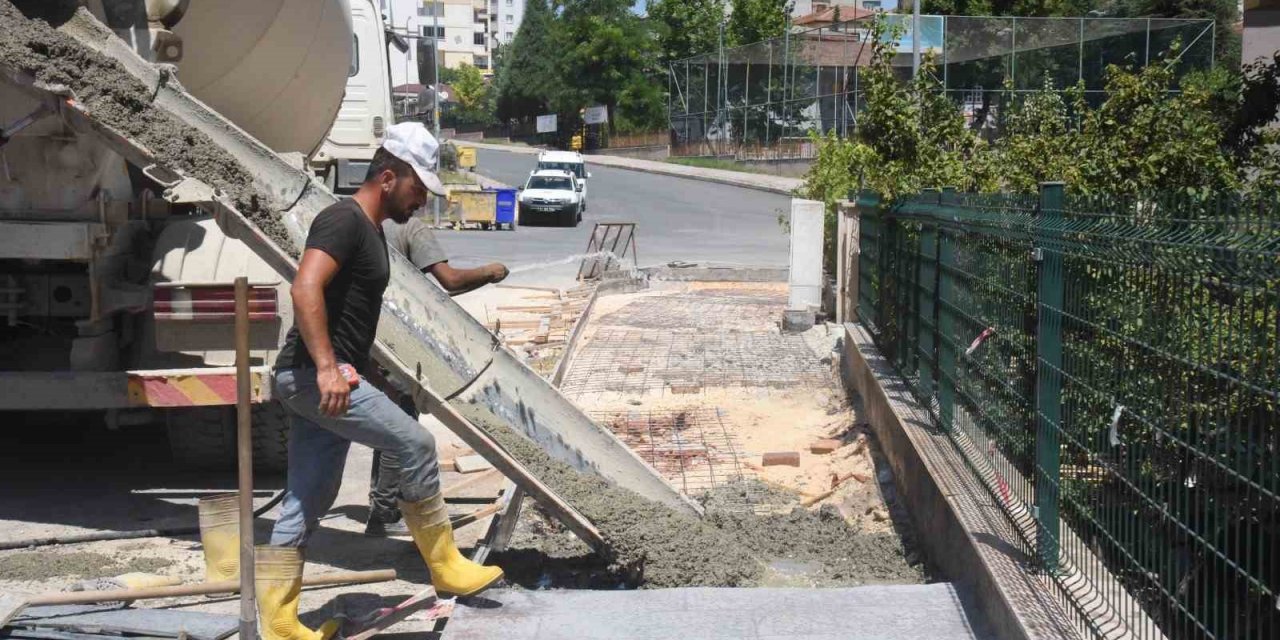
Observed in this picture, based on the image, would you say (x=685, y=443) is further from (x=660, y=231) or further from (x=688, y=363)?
(x=660, y=231)

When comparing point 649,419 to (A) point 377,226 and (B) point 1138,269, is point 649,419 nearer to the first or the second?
(A) point 377,226

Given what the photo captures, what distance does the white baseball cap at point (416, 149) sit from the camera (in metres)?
4.87

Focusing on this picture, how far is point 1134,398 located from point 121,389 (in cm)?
516

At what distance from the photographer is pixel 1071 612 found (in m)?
4.39

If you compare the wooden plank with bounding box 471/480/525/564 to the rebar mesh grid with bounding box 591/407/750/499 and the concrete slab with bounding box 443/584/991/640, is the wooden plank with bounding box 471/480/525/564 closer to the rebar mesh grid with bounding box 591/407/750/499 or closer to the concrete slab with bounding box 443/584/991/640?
the concrete slab with bounding box 443/584/991/640

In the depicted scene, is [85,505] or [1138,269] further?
[85,505]

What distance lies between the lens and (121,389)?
6922 mm

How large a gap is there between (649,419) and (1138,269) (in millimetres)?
6305

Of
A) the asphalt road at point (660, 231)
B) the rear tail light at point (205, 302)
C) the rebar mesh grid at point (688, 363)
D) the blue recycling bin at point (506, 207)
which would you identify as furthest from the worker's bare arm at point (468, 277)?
the blue recycling bin at point (506, 207)

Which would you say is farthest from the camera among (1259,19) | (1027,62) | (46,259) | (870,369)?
(1027,62)

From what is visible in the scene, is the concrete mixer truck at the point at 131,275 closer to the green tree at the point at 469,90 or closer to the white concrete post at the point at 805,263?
the white concrete post at the point at 805,263

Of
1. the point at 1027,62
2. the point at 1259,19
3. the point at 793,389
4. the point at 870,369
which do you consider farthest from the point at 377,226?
the point at 1027,62

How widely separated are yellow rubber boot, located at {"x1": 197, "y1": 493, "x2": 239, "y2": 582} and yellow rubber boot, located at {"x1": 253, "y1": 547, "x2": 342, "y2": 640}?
51 centimetres

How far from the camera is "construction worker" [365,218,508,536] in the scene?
598 cm
